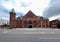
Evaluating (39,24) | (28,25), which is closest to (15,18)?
(28,25)

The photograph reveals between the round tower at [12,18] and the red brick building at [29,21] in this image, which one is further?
the red brick building at [29,21]

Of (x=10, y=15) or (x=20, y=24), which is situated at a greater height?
(x=10, y=15)

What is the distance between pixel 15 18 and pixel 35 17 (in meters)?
16.1

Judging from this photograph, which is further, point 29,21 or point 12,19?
point 12,19

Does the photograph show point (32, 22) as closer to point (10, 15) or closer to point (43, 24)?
point (43, 24)

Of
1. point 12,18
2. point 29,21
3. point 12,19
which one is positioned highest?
point 12,18

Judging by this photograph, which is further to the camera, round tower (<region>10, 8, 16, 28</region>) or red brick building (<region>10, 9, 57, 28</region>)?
red brick building (<region>10, 9, 57, 28</region>)

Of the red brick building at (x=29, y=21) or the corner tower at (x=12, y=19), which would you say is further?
the red brick building at (x=29, y=21)

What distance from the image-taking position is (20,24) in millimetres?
93750

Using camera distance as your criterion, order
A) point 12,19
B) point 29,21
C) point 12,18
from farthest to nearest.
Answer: point 12,18 → point 12,19 → point 29,21

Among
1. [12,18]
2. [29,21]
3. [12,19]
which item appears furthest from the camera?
[12,18]

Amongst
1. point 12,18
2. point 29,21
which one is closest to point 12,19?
point 12,18

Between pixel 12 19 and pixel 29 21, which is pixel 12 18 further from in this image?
pixel 29 21

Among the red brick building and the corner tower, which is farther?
the red brick building
